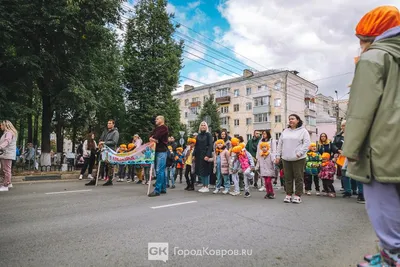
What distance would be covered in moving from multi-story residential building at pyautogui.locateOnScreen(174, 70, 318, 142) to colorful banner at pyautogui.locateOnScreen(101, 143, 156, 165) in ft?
115

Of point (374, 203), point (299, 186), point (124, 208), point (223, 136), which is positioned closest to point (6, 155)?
point (124, 208)

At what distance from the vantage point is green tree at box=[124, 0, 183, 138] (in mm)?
23859

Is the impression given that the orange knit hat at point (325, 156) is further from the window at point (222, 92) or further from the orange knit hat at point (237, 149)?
the window at point (222, 92)

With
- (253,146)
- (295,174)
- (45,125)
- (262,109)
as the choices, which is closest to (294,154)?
(295,174)

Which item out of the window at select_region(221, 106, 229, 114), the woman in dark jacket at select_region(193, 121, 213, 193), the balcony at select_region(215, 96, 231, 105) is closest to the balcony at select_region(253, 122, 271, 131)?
the window at select_region(221, 106, 229, 114)

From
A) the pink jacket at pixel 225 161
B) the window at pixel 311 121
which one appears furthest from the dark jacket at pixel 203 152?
the window at pixel 311 121

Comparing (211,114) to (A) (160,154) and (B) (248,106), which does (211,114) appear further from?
(A) (160,154)

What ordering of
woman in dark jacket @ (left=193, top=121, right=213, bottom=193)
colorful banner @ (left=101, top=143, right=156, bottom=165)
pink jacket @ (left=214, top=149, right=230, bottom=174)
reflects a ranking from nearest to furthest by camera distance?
1. pink jacket @ (left=214, top=149, right=230, bottom=174)
2. woman in dark jacket @ (left=193, top=121, right=213, bottom=193)
3. colorful banner @ (left=101, top=143, right=156, bottom=165)

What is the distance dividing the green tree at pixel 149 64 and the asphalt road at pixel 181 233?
1821 centimetres

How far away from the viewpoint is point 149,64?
23.8 m

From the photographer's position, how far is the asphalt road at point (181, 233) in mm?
2941

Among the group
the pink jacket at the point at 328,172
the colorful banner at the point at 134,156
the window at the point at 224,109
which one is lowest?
the pink jacket at the point at 328,172

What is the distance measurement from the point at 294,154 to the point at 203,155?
10.7 ft

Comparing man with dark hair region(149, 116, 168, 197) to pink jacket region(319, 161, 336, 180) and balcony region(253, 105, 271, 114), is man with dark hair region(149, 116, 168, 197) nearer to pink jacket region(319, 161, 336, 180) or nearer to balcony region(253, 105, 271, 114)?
pink jacket region(319, 161, 336, 180)
